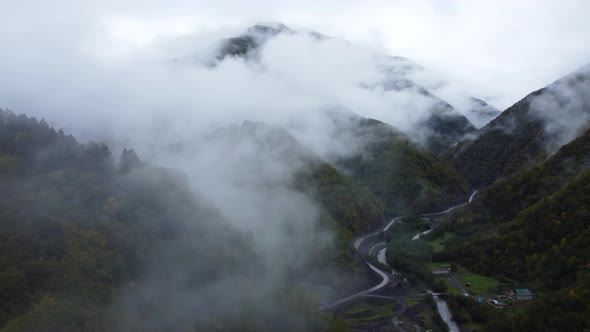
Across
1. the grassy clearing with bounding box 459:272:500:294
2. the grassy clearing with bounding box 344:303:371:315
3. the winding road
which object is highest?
the grassy clearing with bounding box 459:272:500:294

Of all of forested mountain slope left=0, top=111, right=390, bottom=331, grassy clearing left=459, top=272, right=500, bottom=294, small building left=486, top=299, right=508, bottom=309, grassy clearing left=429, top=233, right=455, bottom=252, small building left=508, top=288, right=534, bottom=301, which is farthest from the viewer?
grassy clearing left=429, top=233, right=455, bottom=252

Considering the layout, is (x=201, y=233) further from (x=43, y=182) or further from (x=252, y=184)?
(x=252, y=184)

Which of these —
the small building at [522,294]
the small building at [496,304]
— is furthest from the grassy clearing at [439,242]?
the small building at [496,304]

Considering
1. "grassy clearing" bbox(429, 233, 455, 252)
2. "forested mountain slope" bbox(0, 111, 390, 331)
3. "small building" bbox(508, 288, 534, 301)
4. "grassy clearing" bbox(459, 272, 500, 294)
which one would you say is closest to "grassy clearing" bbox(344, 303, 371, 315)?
"forested mountain slope" bbox(0, 111, 390, 331)

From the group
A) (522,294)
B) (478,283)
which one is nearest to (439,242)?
(478,283)

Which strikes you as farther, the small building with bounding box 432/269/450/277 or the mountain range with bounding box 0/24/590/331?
the small building with bounding box 432/269/450/277

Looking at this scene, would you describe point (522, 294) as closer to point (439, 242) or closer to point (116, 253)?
point (439, 242)

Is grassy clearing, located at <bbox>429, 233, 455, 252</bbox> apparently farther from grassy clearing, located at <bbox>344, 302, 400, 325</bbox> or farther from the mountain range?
grassy clearing, located at <bbox>344, 302, 400, 325</bbox>
